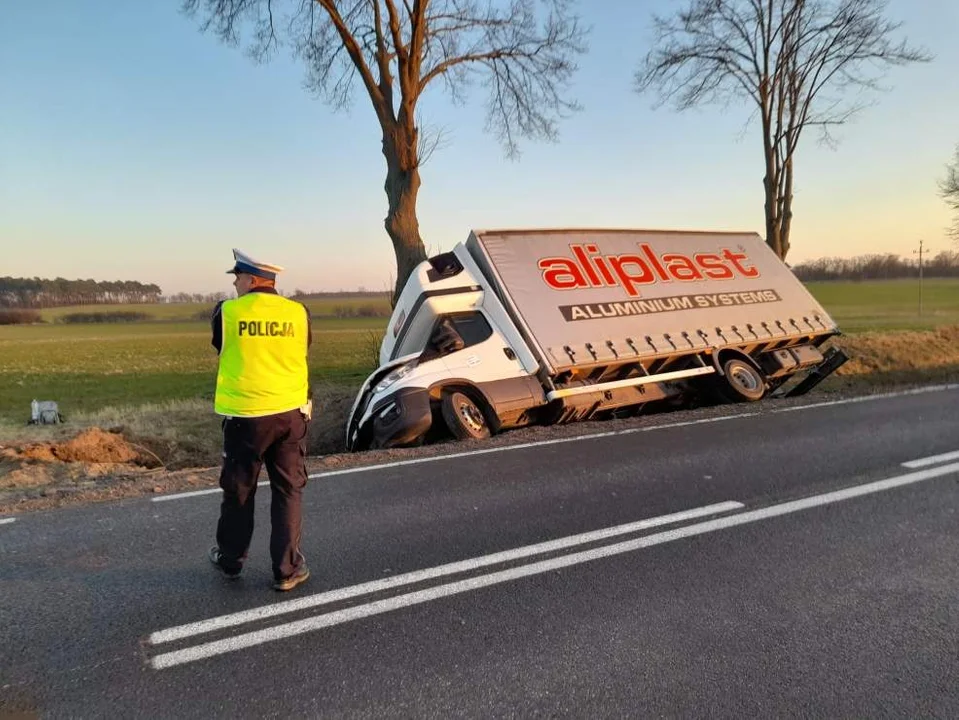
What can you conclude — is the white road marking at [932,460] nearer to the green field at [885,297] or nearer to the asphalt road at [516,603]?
the asphalt road at [516,603]

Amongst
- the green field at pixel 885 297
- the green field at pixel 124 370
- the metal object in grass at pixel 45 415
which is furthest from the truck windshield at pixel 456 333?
the green field at pixel 885 297

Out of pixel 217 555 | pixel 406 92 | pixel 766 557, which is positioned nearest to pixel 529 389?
pixel 766 557

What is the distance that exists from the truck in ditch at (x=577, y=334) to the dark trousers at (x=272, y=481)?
13.0ft

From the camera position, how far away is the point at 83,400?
52.3 feet

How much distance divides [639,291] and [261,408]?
7721 millimetres

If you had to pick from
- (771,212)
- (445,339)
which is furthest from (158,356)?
(771,212)

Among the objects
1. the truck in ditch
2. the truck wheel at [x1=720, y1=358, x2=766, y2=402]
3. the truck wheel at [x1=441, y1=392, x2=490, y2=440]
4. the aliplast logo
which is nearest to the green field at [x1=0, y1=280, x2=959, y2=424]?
the truck in ditch

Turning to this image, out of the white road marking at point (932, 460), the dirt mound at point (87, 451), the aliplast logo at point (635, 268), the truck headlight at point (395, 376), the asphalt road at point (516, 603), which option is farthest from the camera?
the aliplast logo at point (635, 268)

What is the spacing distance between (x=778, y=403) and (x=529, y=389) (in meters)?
4.01

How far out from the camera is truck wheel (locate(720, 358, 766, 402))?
1019 cm

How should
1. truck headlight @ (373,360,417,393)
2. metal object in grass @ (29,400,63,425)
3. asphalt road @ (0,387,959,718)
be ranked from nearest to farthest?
asphalt road @ (0,387,959,718) → truck headlight @ (373,360,417,393) → metal object in grass @ (29,400,63,425)

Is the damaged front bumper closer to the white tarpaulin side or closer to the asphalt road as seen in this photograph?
the asphalt road

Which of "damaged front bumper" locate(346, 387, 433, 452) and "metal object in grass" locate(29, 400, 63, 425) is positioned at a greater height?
"damaged front bumper" locate(346, 387, 433, 452)

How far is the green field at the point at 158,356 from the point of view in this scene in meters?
16.5
